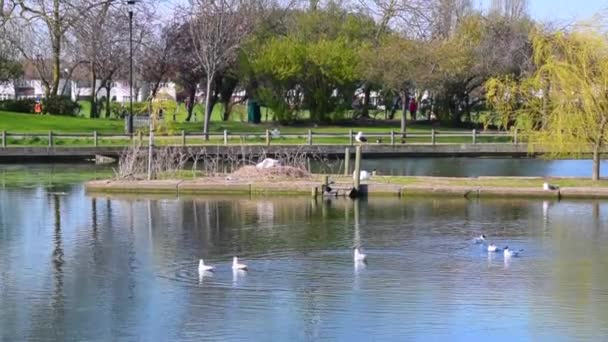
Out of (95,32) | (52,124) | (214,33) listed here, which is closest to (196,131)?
(214,33)

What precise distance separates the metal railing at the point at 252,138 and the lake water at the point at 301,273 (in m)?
17.4

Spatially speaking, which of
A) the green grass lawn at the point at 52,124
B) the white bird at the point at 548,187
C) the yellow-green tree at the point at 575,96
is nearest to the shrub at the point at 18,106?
the green grass lawn at the point at 52,124

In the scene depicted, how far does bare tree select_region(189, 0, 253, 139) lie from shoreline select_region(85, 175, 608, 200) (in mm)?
22267

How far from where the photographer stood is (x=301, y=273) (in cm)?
1658

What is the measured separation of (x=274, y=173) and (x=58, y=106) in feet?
112

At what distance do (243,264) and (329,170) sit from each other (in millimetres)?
20384

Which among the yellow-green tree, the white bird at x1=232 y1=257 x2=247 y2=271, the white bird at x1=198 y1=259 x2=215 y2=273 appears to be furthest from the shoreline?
the white bird at x1=198 y1=259 x2=215 y2=273

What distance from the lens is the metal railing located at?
4388cm

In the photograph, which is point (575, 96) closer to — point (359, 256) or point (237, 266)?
point (359, 256)

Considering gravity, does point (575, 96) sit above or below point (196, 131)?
above

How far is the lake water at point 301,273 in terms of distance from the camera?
13.3m

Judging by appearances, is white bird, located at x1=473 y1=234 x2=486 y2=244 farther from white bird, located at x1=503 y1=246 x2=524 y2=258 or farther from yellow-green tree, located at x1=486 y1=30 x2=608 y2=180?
→ yellow-green tree, located at x1=486 y1=30 x2=608 y2=180

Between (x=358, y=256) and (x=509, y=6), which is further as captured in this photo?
(x=509, y=6)

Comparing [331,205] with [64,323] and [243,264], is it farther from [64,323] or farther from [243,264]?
[64,323]
